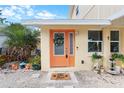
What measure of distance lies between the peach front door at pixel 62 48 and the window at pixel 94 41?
3.45ft

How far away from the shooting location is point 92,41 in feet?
44.4

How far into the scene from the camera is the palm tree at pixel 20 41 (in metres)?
17.9

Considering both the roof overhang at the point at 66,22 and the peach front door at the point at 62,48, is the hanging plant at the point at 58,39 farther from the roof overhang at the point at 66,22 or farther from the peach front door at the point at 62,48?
the roof overhang at the point at 66,22

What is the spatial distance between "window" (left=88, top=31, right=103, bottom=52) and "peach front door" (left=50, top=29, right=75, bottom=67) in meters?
1.05

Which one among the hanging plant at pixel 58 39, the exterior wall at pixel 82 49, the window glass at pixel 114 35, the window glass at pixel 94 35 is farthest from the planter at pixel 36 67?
the window glass at pixel 114 35

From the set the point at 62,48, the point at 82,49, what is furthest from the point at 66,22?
the point at 82,49

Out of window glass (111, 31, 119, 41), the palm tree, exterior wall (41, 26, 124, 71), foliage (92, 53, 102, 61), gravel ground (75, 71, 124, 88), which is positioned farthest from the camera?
the palm tree

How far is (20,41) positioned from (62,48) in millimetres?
5359

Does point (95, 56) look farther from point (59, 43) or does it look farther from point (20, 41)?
point (20, 41)

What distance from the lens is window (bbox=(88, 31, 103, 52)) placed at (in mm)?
13536

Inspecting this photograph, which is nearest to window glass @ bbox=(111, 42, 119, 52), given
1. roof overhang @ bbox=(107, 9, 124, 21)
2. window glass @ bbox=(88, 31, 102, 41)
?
window glass @ bbox=(88, 31, 102, 41)

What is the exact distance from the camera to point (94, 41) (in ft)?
44.4

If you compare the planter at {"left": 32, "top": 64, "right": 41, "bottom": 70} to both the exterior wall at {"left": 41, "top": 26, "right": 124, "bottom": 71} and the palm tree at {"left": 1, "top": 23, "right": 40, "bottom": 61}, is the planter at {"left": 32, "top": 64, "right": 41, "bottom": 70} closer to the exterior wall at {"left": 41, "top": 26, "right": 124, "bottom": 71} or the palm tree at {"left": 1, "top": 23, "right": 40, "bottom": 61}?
the exterior wall at {"left": 41, "top": 26, "right": 124, "bottom": 71}

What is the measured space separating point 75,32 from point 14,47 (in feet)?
22.5
